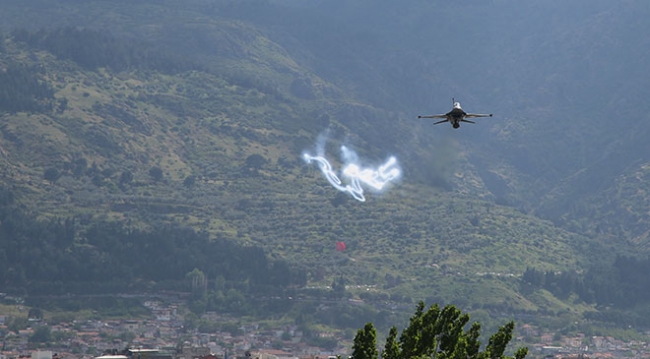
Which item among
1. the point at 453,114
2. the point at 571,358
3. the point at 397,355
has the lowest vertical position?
the point at 397,355

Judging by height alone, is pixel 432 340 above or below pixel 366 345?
above

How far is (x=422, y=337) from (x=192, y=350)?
106m

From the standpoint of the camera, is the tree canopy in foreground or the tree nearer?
the tree

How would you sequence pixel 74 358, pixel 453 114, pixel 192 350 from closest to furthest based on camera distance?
pixel 453 114
pixel 192 350
pixel 74 358

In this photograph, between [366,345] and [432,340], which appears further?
[432,340]

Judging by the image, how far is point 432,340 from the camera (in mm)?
69562

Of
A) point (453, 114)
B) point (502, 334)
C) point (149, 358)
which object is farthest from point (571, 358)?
point (453, 114)

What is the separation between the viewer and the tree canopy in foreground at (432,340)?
6738 centimetres

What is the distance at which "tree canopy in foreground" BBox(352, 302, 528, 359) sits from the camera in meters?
67.4

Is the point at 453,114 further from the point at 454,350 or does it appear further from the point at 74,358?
the point at 74,358

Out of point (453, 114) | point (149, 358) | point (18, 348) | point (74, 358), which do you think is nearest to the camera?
point (453, 114)

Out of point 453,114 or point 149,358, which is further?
point 149,358

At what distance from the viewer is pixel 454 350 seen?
69812 mm

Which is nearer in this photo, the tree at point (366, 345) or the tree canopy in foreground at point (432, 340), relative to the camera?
the tree at point (366, 345)
